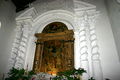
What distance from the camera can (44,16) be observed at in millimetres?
6660

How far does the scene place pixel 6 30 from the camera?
5.89m

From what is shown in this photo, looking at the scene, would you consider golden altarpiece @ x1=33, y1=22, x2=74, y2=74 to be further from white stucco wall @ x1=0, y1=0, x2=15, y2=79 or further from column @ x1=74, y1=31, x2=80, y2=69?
white stucco wall @ x1=0, y1=0, x2=15, y2=79

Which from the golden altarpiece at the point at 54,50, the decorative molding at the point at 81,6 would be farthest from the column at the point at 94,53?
the golden altarpiece at the point at 54,50

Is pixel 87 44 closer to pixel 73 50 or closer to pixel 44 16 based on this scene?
pixel 73 50

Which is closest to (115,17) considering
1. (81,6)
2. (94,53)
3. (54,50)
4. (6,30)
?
(94,53)

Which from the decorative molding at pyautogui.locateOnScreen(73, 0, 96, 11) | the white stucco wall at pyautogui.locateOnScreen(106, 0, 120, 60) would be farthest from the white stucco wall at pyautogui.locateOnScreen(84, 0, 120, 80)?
the decorative molding at pyautogui.locateOnScreen(73, 0, 96, 11)

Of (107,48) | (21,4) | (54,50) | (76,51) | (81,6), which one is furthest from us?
(21,4)

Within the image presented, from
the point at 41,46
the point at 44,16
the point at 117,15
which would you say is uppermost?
the point at 44,16

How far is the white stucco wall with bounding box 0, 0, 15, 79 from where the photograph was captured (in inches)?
210

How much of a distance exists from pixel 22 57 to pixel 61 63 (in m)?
1.73

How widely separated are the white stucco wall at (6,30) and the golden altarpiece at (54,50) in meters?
1.27

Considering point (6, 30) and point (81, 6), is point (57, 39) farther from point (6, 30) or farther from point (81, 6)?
point (6, 30)

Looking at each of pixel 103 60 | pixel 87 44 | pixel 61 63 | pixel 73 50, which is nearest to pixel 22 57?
pixel 61 63

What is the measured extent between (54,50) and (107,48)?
2.22m
